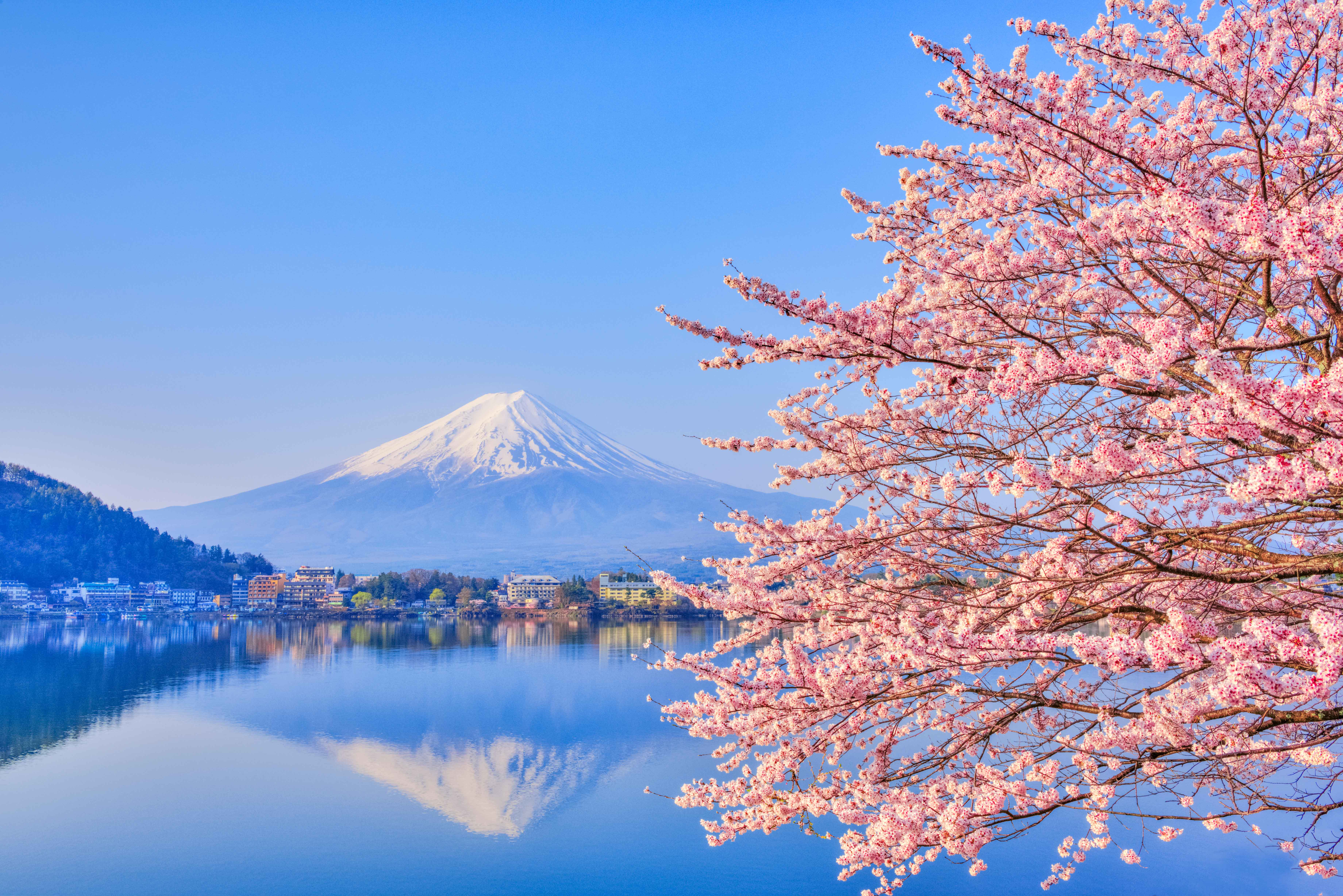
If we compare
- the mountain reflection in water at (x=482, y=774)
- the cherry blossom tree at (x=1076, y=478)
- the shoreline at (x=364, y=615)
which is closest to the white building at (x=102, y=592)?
the shoreline at (x=364, y=615)

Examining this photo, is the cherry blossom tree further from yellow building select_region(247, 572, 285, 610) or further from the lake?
yellow building select_region(247, 572, 285, 610)

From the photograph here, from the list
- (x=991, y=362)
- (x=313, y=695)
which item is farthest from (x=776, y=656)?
(x=313, y=695)

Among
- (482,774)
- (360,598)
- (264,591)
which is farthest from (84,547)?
(482,774)

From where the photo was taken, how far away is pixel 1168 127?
3.11m

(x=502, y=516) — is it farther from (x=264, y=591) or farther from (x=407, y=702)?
(x=407, y=702)

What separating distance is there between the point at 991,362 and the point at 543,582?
80.7 meters

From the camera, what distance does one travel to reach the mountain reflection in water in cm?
1401

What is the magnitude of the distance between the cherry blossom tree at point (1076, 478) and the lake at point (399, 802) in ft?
23.7

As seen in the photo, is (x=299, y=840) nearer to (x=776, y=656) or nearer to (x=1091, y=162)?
(x=776, y=656)

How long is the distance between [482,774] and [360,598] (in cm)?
6523

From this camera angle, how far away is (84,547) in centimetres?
8350

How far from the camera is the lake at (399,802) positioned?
35.3 ft

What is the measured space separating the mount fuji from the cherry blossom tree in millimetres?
136846

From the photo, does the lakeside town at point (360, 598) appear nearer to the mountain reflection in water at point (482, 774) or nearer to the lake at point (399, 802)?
the lake at point (399, 802)
